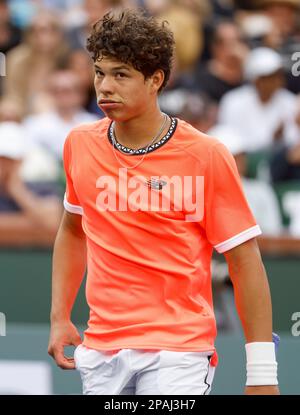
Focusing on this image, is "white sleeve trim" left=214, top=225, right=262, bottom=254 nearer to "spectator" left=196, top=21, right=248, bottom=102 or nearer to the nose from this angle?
the nose

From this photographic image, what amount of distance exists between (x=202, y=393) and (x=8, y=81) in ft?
19.4

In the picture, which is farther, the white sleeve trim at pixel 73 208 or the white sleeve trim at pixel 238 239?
→ the white sleeve trim at pixel 73 208

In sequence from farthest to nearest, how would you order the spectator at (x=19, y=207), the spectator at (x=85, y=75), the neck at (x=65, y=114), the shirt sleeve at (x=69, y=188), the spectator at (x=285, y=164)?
the spectator at (x=85, y=75) → the neck at (x=65, y=114) → the spectator at (x=285, y=164) → the spectator at (x=19, y=207) → the shirt sleeve at (x=69, y=188)

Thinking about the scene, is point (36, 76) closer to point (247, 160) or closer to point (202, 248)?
point (247, 160)

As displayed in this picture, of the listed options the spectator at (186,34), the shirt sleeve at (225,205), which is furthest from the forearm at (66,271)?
the spectator at (186,34)

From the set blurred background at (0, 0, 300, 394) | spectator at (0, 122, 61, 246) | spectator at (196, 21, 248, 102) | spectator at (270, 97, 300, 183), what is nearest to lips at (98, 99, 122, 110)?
blurred background at (0, 0, 300, 394)

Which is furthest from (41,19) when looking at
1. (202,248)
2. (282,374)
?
(202,248)

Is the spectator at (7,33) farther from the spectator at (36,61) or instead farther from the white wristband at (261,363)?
the white wristband at (261,363)

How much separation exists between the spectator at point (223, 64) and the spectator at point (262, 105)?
0.16 metres

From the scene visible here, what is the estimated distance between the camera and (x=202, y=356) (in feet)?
11.6

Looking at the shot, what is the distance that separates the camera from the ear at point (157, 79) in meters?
3.54

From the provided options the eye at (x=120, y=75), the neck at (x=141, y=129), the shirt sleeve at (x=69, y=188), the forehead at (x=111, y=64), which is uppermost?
the forehead at (x=111, y=64)

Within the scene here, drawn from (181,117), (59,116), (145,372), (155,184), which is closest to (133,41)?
(155,184)

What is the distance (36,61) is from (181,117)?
164 centimetres
